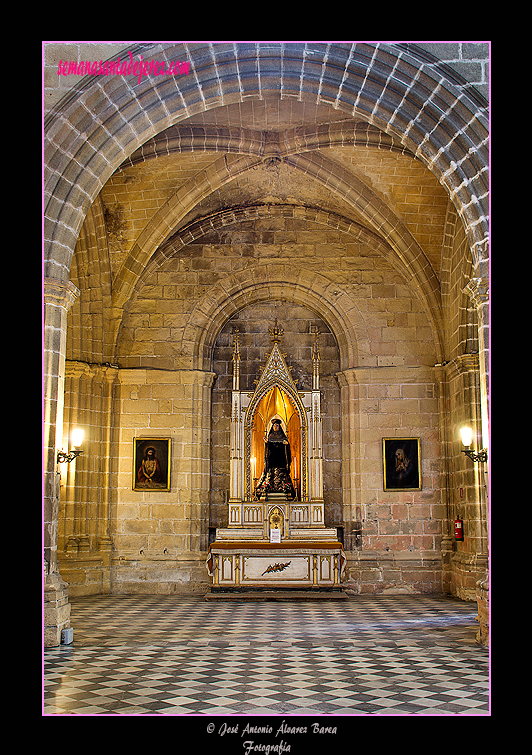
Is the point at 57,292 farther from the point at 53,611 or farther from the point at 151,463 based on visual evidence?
the point at 151,463

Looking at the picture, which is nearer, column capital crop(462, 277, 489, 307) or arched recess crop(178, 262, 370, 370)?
column capital crop(462, 277, 489, 307)

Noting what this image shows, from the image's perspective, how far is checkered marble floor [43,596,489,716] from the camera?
15.2 feet

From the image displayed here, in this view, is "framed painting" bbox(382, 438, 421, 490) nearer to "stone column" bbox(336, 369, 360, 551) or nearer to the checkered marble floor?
"stone column" bbox(336, 369, 360, 551)

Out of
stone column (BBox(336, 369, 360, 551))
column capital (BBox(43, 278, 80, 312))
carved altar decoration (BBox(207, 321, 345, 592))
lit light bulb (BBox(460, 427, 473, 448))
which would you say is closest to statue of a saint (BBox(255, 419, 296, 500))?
carved altar decoration (BBox(207, 321, 345, 592))

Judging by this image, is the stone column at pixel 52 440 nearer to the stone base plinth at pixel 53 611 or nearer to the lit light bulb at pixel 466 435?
the stone base plinth at pixel 53 611

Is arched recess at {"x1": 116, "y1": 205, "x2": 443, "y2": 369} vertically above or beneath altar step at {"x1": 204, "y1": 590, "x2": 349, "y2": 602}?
above

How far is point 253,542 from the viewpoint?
37.1ft

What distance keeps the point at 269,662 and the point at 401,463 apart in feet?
21.5

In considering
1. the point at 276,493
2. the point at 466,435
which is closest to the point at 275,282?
the point at 276,493

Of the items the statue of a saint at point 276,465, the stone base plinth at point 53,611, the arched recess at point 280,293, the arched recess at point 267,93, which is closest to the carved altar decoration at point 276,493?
the statue of a saint at point 276,465

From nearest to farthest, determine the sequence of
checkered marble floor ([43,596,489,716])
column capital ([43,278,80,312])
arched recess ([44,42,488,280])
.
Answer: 1. checkered marble floor ([43,596,489,716])
2. arched recess ([44,42,488,280])
3. column capital ([43,278,80,312])

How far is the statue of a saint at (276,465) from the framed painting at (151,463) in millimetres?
1642

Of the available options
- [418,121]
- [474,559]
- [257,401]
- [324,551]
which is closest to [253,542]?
[324,551]

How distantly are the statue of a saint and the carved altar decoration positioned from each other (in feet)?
0.06
